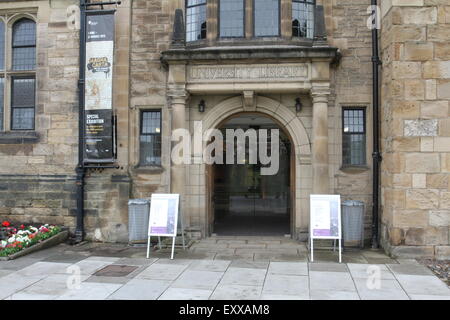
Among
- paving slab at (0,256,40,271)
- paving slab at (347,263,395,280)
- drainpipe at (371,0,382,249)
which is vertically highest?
drainpipe at (371,0,382,249)

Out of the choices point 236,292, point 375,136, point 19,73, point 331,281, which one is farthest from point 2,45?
point 331,281

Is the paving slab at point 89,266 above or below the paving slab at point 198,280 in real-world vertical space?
below

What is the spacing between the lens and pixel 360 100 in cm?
947

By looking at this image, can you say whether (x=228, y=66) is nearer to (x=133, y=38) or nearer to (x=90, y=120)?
(x=133, y=38)

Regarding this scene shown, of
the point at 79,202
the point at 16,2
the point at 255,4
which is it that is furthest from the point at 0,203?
the point at 255,4

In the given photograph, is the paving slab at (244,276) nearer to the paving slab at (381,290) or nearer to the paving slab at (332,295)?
the paving slab at (332,295)

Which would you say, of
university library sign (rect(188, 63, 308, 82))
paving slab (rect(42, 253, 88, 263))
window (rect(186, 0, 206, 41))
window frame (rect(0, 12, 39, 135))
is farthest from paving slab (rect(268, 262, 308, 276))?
window frame (rect(0, 12, 39, 135))

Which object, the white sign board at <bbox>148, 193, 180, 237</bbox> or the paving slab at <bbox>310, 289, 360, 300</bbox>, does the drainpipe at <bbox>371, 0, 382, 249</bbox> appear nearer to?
the paving slab at <bbox>310, 289, 360, 300</bbox>

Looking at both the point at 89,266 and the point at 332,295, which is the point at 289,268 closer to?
the point at 332,295

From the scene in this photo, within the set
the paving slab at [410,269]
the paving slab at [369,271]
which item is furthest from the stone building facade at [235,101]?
the paving slab at [369,271]

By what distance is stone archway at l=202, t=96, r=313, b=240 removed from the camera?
9.66m

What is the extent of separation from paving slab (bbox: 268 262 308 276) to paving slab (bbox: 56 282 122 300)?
2651mm

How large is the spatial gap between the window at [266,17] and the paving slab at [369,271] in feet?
18.7

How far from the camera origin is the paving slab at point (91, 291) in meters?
5.64
